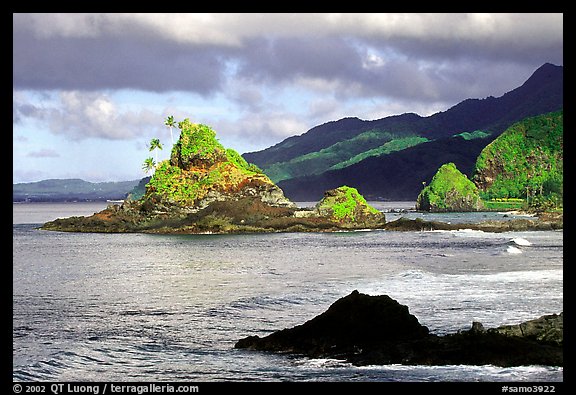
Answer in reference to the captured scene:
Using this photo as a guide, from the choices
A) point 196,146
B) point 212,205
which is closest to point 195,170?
point 196,146

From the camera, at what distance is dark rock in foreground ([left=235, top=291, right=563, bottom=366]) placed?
1911 cm

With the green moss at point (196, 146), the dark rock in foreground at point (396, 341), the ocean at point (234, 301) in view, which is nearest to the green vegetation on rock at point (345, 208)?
the green moss at point (196, 146)

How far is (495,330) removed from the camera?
21.2 m

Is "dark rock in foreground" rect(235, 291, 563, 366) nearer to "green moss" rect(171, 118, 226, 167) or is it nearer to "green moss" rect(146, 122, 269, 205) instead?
"green moss" rect(146, 122, 269, 205)

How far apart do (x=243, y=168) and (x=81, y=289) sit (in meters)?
106

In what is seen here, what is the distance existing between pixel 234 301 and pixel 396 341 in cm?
2017

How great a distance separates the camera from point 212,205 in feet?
460

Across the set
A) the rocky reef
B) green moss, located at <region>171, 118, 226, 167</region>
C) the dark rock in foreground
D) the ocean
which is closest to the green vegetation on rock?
the rocky reef

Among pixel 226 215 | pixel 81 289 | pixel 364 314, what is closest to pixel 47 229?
pixel 226 215

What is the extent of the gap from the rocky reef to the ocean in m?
45.6
